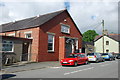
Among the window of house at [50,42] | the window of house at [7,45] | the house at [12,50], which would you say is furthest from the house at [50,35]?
the window of house at [7,45]

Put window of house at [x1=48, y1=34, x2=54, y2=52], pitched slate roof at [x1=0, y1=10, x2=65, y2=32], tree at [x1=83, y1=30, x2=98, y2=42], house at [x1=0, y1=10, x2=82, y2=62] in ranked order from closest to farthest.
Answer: house at [x1=0, y1=10, x2=82, y2=62] → pitched slate roof at [x1=0, y1=10, x2=65, y2=32] → window of house at [x1=48, y1=34, x2=54, y2=52] → tree at [x1=83, y1=30, x2=98, y2=42]

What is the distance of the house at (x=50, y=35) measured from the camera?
2078 cm

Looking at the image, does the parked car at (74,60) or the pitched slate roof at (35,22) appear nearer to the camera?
the parked car at (74,60)

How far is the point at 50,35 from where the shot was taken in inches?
899

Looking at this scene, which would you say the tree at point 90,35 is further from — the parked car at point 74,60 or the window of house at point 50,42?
the parked car at point 74,60

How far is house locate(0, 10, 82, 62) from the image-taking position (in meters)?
20.8

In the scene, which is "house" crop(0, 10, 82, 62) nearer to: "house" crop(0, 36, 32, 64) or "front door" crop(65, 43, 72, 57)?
"front door" crop(65, 43, 72, 57)

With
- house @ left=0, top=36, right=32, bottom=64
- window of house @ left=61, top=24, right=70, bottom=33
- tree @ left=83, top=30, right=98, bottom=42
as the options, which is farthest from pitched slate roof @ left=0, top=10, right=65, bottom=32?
Result: tree @ left=83, top=30, right=98, bottom=42

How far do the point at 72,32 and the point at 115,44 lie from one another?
25.4 meters

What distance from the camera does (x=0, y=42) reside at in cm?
1708

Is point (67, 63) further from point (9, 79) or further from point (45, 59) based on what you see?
point (9, 79)

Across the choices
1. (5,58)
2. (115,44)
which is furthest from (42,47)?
(115,44)

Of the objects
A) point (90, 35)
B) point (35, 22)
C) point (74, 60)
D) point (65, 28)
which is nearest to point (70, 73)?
point (74, 60)

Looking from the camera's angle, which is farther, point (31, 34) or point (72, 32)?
point (72, 32)
